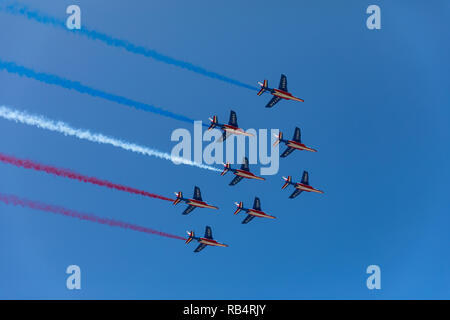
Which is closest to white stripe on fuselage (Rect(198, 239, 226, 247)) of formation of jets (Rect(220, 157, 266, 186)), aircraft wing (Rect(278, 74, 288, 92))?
formation of jets (Rect(220, 157, 266, 186))

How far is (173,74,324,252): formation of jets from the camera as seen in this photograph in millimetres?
74125

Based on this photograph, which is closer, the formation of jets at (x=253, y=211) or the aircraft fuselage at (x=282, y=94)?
the aircraft fuselage at (x=282, y=94)

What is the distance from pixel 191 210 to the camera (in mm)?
74938

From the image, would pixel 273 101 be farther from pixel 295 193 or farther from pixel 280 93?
pixel 295 193

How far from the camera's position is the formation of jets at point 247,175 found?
243ft

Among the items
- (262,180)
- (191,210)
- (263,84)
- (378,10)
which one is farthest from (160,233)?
(378,10)

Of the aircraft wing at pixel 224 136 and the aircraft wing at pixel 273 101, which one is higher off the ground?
the aircraft wing at pixel 273 101

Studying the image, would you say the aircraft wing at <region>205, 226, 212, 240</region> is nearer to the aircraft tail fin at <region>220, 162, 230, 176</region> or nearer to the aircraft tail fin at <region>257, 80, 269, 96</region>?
the aircraft tail fin at <region>220, 162, 230, 176</region>

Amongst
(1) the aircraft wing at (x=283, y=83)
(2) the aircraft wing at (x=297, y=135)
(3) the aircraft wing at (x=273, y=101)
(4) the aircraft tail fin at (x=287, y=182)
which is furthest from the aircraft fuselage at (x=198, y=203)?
(1) the aircraft wing at (x=283, y=83)

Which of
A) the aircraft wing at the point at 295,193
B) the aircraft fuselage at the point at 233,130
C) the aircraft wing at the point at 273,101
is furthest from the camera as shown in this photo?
the aircraft wing at the point at 295,193

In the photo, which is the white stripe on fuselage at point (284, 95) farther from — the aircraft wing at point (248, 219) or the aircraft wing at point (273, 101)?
the aircraft wing at point (248, 219)

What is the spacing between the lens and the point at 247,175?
76.6 metres
